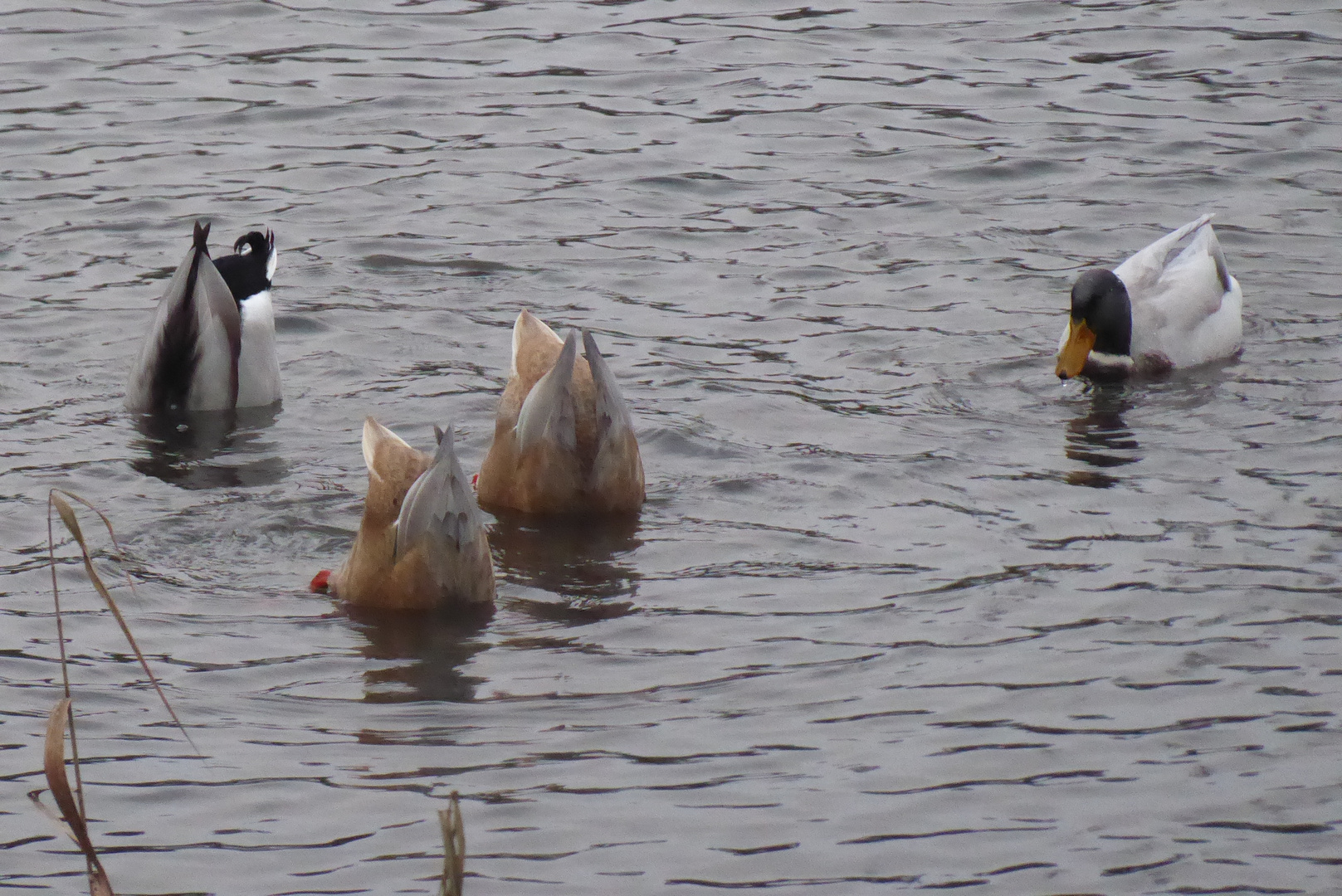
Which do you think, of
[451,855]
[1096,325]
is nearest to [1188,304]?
[1096,325]

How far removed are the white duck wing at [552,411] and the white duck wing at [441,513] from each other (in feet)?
2.99

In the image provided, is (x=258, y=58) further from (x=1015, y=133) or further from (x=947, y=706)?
(x=947, y=706)

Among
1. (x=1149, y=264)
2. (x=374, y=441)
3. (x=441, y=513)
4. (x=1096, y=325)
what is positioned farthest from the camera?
(x=1149, y=264)

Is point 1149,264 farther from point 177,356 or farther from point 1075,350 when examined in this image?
point 177,356

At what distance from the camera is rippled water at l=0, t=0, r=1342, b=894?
5297mm

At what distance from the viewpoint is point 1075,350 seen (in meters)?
9.43

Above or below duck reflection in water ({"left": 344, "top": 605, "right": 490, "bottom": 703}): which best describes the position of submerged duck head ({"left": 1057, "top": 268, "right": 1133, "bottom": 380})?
above

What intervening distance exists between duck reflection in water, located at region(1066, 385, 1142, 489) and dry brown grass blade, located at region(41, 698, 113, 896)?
501 cm

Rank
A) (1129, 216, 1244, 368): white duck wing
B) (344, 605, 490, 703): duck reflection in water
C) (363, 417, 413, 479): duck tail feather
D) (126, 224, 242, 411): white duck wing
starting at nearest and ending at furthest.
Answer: (344, 605, 490, 703): duck reflection in water → (363, 417, 413, 479): duck tail feather → (126, 224, 242, 411): white duck wing → (1129, 216, 1244, 368): white duck wing

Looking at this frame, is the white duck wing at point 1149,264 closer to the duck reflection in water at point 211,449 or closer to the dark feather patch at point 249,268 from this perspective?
the dark feather patch at point 249,268

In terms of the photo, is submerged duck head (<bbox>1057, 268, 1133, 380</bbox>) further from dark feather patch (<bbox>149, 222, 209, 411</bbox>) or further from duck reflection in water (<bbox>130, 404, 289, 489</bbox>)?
dark feather patch (<bbox>149, 222, 209, 411</bbox>)

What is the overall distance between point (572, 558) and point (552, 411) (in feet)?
1.97

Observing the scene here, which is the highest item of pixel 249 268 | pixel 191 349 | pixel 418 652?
pixel 249 268

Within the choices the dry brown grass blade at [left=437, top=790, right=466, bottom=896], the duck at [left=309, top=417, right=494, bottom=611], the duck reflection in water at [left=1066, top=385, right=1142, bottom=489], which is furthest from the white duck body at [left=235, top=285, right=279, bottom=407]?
the dry brown grass blade at [left=437, top=790, right=466, bottom=896]
